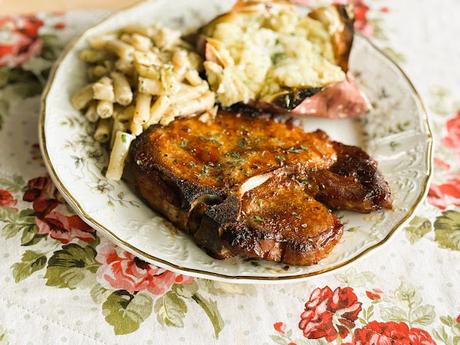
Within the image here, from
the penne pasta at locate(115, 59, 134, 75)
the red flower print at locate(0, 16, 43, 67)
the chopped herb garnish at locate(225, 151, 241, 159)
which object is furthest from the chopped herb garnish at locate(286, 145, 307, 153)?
the red flower print at locate(0, 16, 43, 67)

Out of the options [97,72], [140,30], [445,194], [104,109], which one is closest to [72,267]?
[104,109]

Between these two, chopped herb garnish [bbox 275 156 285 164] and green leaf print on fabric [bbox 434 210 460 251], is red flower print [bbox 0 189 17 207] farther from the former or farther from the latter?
green leaf print on fabric [bbox 434 210 460 251]

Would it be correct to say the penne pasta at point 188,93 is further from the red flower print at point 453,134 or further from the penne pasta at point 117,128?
the red flower print at point 453,134

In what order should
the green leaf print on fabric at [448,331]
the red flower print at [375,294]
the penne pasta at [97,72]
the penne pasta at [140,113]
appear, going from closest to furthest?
the green leaf print on fabric at [448,331] < the red flower print at [375,294] < the penne pasta at [140,113] < the penne pasta at [97,72]

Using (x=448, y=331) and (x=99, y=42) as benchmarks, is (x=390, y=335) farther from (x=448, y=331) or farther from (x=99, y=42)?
(x=99, y=42)

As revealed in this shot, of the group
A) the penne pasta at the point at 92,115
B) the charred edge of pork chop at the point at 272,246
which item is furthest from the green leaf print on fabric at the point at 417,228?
the penne pasta at the point at 92,115
